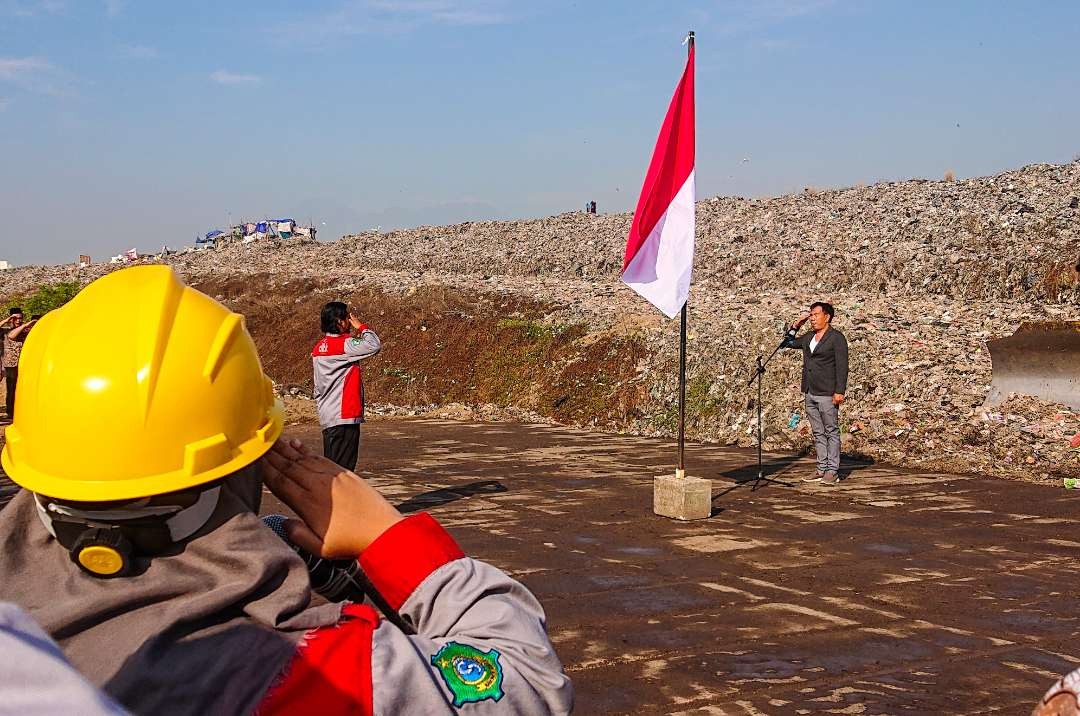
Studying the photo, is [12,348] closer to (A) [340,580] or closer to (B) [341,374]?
(B) [341,374]

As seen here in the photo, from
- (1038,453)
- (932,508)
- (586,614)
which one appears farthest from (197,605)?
(1038,453)

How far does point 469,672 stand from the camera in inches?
62.9

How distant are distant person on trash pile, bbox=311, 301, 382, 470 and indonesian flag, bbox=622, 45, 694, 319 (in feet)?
8.22

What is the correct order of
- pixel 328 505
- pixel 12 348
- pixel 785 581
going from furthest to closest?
pixel 12 348 < pixel 785 581 < pixel 328 505

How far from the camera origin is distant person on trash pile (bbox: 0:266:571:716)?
1507 millimetres

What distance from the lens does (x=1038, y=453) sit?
1305 centimetres

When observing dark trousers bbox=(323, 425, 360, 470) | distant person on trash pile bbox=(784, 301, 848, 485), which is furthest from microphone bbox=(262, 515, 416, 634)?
distant person on trash pile bbox=(784, 301, 848, 485)

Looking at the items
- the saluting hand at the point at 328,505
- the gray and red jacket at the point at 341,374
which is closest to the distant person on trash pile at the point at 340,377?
the gray and red jacket at the point at 341,374

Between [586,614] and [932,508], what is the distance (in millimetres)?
4959

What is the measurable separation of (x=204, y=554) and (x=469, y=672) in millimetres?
401

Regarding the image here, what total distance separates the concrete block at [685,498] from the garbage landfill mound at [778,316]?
4304mm

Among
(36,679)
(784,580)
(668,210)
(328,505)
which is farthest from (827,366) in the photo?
(36,679)

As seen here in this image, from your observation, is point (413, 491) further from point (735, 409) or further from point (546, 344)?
point (546, 344)

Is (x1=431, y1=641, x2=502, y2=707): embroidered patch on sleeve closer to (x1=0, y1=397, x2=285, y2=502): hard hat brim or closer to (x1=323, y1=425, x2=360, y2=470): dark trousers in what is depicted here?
(x1=0, y1=397, x2=285, y2=502): hard hat brim
